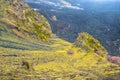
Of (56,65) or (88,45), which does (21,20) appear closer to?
(88,45)

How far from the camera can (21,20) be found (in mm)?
91062

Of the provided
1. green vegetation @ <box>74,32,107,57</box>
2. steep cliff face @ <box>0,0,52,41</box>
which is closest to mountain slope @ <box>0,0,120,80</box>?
steep cliff face @ <box>0,0,52,41</box>

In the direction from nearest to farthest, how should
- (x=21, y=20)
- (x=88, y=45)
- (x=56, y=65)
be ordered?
(x=56, y=65) → (x=88, y=45) → (x=21, y=20)

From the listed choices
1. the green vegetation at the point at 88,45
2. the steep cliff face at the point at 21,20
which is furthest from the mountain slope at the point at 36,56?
the green vegetation at the point at 88,45

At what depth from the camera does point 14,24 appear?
8706 centimetres

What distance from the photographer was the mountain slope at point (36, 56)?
59312mm

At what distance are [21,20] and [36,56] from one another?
801 inches

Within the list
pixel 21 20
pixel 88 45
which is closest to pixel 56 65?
pixel 88 45

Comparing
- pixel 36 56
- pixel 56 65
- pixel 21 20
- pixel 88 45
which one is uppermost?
pixel 21 20

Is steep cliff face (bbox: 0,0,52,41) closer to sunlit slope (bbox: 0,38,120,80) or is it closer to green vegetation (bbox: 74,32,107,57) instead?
sunlit slope (bbox: 0,38,120,80)

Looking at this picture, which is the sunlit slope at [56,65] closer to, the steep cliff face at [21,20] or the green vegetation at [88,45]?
the green vegetation at [88,45]

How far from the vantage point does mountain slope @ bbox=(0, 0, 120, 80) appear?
195 feet

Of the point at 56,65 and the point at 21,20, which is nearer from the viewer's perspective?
the point at 56,65

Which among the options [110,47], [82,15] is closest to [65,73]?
[110,47]
